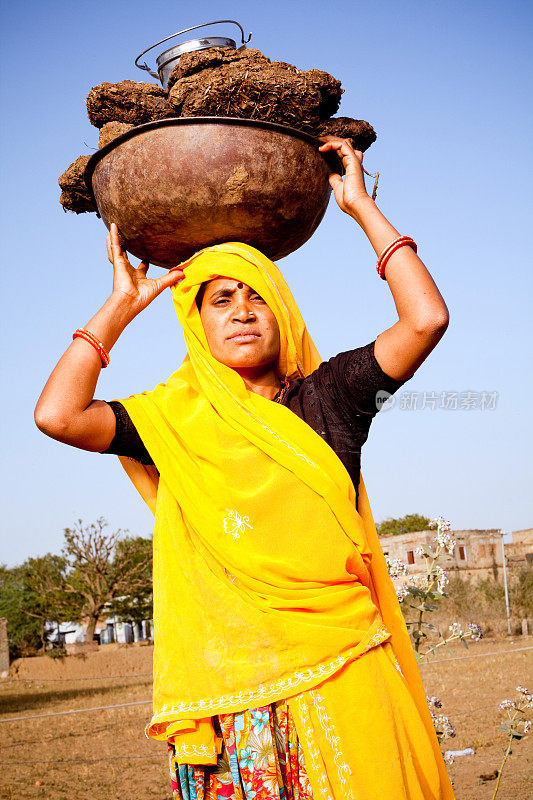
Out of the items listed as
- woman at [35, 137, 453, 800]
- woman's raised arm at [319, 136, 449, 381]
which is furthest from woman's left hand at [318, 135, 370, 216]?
woman's raised arm at [319, 136, 449, 381]

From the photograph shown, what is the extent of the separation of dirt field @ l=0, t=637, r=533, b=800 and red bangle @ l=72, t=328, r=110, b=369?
458 cm

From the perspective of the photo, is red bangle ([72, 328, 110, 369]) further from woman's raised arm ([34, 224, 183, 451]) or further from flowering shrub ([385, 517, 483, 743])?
flowering shrub ([385, 517, 483, 743])

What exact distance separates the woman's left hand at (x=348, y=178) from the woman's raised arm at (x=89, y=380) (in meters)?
0.58

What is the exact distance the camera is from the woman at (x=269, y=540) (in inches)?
79.1

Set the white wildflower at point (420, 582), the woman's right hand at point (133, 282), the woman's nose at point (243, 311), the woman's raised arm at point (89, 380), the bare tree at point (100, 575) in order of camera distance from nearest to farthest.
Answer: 1. the woman's raised arm at point (89, 380)
2. the woman's nose at point (243, 311)
3. the woman's right hand at point (133, 282)
4. the white wildflower at point (420, 582)
5. the bare tree at point (100, 575)

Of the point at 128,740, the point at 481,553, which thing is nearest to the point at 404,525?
the point at 481,553

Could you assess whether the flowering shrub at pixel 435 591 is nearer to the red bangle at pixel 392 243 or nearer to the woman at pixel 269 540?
the woman at pixel 269 540

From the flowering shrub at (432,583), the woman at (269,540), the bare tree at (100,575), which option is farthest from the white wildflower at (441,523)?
the bare tree at (100,575)

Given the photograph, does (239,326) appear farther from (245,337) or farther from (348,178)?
(348,178)

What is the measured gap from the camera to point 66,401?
218 cm

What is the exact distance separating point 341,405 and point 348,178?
2.38 ft

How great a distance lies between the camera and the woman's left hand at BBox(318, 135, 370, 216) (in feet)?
7.79

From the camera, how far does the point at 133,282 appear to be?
8.36 ft

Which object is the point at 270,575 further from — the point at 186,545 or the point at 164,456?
the point at 164,456
